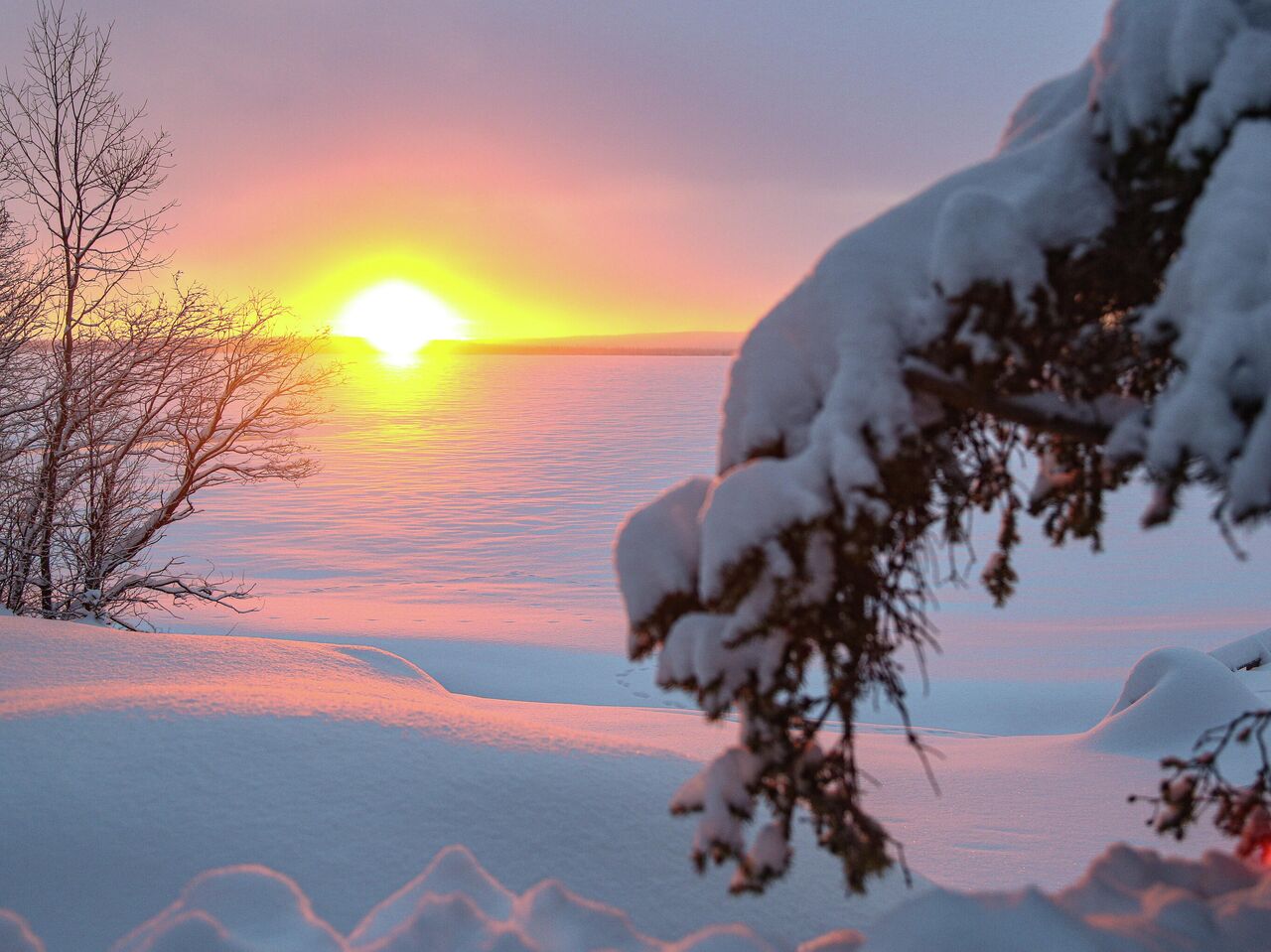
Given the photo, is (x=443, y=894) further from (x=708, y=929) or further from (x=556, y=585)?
(x=556, y=585)

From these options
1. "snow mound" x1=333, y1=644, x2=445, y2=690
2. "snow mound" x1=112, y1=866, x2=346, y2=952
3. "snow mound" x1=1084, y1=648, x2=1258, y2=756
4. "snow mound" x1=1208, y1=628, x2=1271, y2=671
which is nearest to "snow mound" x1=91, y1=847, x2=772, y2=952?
"snow mound" x1=112, y1=866, x2=346, y2=952

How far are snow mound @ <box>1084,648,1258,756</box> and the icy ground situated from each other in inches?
81.0

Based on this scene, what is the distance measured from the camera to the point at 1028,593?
21078 mm

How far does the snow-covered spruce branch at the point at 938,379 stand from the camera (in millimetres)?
2326

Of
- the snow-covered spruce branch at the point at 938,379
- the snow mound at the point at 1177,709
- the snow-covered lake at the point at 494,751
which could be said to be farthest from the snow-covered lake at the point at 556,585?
the snow-covered spruce branch at the point at 938,379

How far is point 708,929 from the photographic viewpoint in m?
3.11

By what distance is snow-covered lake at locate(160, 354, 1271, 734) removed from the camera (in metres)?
14.4

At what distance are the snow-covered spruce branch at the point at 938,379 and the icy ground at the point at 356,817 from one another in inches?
36.7

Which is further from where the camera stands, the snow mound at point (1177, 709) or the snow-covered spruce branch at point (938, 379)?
the snow mound at point (1177, 709)

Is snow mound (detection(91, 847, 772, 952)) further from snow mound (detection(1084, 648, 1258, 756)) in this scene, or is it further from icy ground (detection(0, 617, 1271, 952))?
snow mound (detection(1084, 648, 1258, 756))

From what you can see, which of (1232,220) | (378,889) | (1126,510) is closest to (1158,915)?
(1232,220)

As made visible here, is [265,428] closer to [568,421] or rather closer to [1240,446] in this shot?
[1240,446]

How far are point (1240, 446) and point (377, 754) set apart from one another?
500 centimetres

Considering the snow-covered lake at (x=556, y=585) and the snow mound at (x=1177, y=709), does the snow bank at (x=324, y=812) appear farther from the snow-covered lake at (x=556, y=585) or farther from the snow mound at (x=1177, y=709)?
the snow-covered lake at (x=556, y=585)
